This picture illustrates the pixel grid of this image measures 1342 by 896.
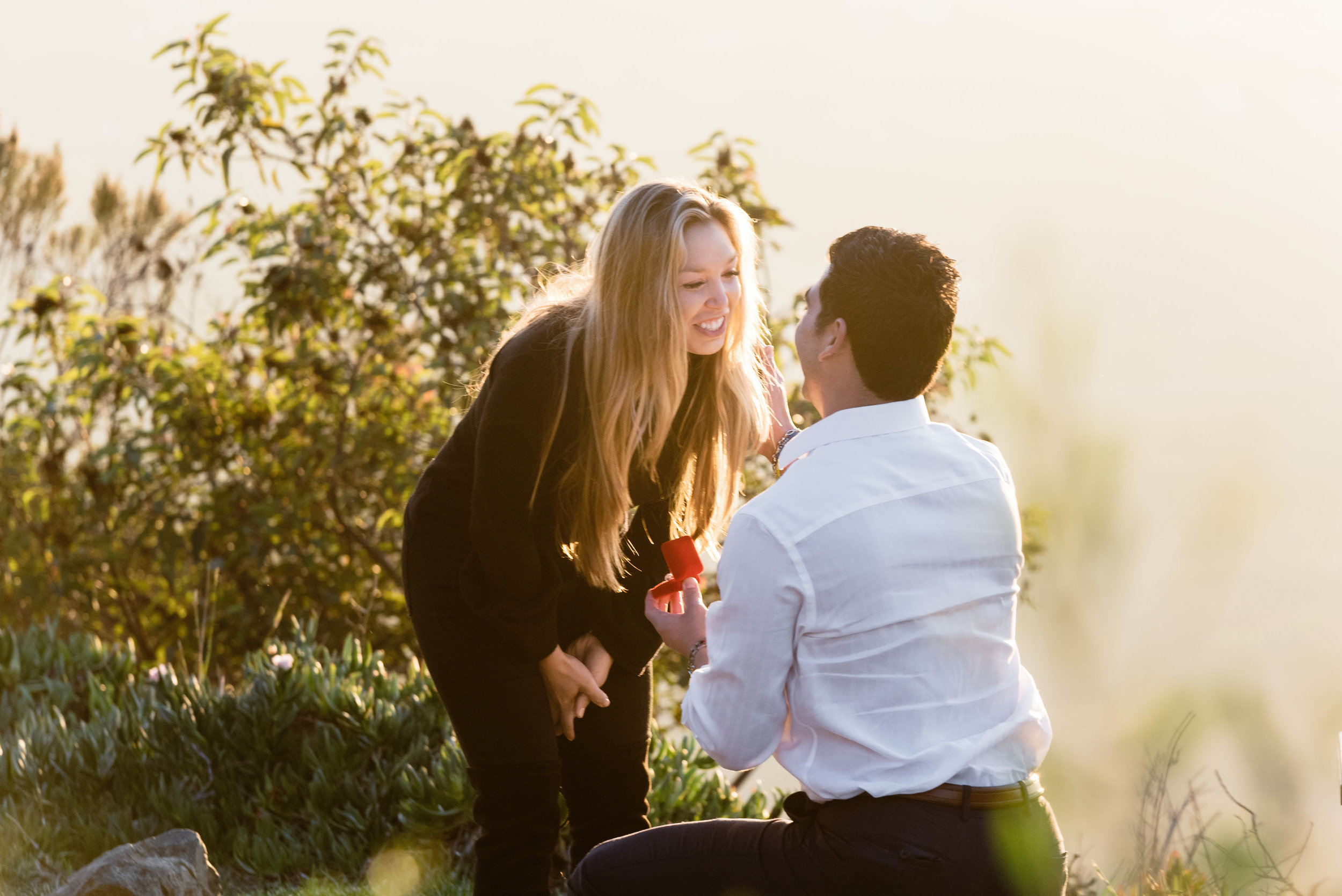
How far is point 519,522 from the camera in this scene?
233cm

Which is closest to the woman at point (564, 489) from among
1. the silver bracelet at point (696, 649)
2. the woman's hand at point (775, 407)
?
the woman's hand at point (775, 407)

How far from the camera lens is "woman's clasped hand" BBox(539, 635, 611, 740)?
2.47 m

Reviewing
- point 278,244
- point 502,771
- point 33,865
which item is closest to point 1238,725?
point 502,771

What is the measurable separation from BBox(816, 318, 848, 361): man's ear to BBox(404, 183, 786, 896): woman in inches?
23.4

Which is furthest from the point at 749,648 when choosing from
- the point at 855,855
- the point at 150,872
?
the point at 150,872

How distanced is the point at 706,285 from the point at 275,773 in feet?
9.09

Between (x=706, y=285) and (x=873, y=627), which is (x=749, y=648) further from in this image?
(x=706, y=285)

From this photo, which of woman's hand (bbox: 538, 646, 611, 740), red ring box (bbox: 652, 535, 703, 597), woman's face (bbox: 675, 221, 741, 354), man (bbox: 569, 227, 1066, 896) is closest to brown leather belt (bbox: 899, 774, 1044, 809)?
man (bbox: 569, 227, 1066, 896)

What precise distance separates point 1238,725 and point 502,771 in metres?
1.59

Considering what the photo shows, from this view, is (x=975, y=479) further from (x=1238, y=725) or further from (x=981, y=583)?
(x=1238, y=725)

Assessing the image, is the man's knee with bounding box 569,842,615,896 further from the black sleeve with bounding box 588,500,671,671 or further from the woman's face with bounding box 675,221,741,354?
the woman's face with bounding box 675,221,741,354

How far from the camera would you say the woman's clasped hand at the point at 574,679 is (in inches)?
97.2

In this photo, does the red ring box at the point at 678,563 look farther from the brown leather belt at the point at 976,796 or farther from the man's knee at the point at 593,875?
the brown leather belt at the point at 976,796

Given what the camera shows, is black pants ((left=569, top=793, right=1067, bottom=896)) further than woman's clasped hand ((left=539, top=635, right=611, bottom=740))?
No
